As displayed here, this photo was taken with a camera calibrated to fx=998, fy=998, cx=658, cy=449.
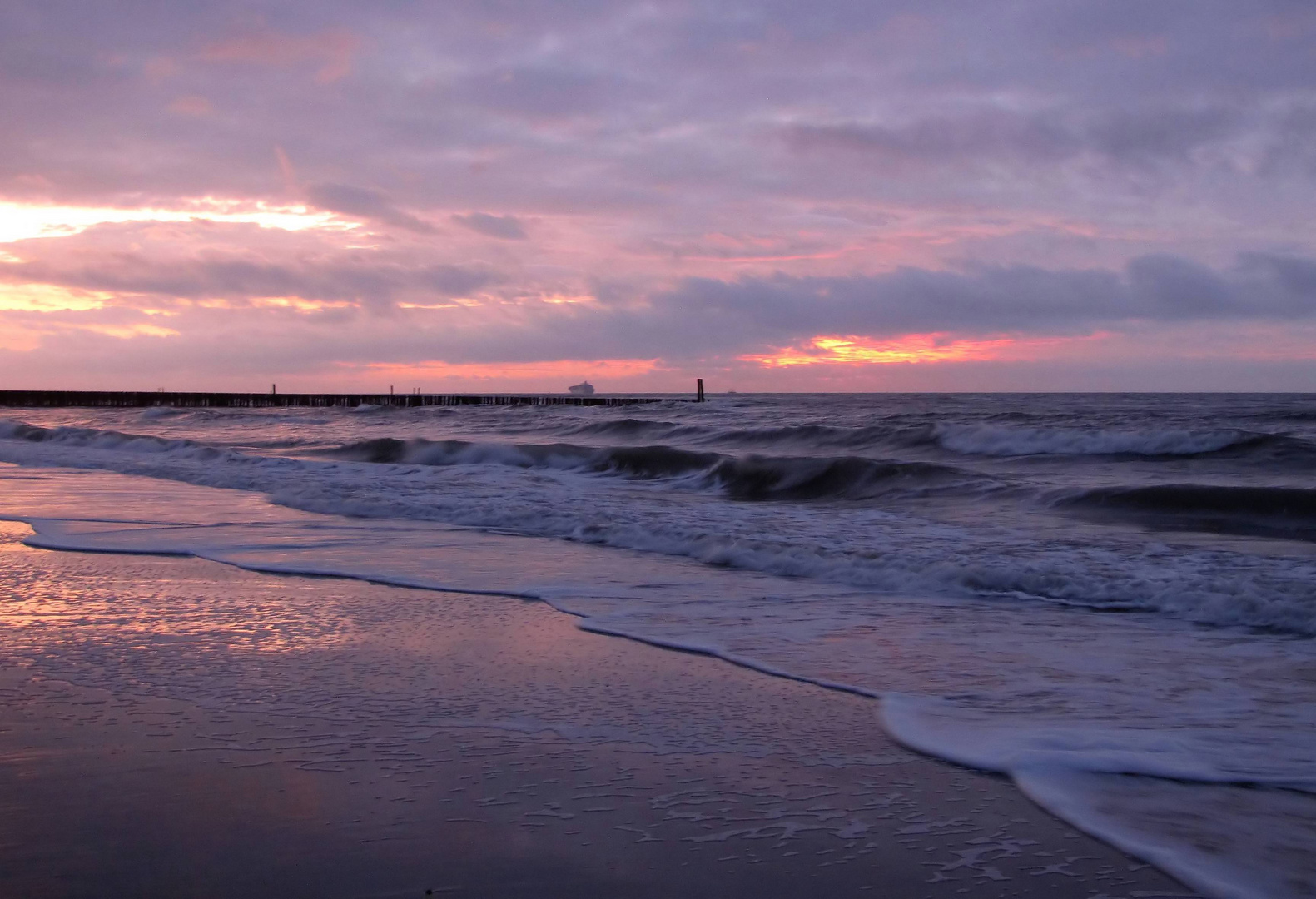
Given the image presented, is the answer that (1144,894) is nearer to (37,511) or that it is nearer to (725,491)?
(37,511)

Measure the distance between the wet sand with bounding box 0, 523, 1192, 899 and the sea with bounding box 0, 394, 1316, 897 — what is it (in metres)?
0.35

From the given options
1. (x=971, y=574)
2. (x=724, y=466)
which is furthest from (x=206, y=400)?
(x=971, y=574)

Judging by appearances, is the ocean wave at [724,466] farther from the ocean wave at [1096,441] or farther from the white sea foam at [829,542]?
the ocean wave at [1096,441]

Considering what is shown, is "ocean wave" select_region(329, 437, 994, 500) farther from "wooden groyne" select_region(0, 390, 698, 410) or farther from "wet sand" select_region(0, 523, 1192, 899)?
"wooden groyne" select_region(0, 390, 698, 410)

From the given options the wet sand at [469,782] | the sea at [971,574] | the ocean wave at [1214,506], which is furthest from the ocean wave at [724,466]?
the wet sand at [469,782]

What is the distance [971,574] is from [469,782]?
4556mm

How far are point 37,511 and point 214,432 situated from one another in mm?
22506

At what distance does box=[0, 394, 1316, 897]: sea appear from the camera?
3.19m

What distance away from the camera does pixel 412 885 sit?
2330mm

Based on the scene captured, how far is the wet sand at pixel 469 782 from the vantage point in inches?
94.7

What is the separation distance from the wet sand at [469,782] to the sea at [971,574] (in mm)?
351

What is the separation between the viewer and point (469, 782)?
2969 millimetres

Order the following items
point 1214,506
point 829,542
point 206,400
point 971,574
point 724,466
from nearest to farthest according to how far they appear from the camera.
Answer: point 971,574 → point 829,542 → point 1214,506 → point 724,466 → point 206,400

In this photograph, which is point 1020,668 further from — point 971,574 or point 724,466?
point 724,466
